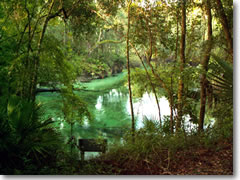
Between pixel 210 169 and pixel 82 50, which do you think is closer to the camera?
pixel 210 169

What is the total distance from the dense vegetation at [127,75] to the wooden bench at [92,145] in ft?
0.55

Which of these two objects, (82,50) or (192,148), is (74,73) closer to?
(82,50)

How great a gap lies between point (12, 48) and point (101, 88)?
1339 mm

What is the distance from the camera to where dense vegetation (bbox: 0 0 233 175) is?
90.1 inches

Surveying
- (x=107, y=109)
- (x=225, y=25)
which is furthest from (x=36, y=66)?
(x=225, y=25)

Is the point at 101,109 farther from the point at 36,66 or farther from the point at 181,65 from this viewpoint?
the point at 181,65

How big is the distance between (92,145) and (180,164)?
1.18m

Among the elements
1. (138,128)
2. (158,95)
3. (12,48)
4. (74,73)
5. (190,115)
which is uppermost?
(12,48)

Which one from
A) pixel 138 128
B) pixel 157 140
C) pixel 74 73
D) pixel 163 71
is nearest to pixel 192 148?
pixel 157 140

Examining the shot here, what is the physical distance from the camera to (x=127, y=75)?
309 centimetres

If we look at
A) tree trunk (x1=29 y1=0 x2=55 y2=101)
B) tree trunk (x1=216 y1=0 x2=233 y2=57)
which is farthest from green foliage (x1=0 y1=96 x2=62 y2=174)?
tree trunk (x1=216 y1=0 x2=233 y2=57)

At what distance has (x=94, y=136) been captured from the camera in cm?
287

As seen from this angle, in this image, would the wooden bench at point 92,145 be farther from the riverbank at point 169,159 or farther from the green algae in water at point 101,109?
the riverbank at point 169,159

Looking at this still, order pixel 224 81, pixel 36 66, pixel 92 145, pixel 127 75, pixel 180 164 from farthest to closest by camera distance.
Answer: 1. pixel 127 75
2. pixel 92 145
3. pixel 36 66
4. pixel 224 81
5. pixel 180 164
